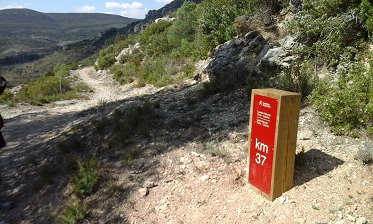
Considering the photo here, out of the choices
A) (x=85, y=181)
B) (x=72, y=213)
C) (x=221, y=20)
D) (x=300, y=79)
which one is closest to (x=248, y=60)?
(x=300, y=79)

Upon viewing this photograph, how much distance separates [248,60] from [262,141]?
5.85 metres

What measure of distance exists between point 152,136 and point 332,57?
4.17m

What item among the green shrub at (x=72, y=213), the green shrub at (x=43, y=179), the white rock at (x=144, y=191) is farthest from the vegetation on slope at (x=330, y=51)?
the green shrub at (x=43, y=179)

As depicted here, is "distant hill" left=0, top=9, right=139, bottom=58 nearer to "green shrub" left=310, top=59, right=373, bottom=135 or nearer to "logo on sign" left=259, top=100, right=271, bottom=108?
"green shrub" left=310, top=59, right=373, bottom=135

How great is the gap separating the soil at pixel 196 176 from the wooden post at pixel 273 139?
0.62 feet

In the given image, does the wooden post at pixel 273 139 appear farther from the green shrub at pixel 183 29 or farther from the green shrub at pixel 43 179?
the green shrub at pixel 183 29

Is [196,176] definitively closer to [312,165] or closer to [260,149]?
[260,149]

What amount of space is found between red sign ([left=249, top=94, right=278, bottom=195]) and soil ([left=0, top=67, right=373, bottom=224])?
0.24 m

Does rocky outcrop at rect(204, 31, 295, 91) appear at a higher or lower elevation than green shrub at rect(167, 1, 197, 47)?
lower

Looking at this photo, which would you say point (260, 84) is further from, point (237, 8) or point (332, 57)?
point (237, 8)

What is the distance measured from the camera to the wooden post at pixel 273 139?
3.45 m

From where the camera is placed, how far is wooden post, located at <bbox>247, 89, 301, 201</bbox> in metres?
3.45

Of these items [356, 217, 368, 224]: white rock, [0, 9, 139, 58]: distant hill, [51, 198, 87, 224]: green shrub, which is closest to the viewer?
[356, 217, 368, 224]: white rock

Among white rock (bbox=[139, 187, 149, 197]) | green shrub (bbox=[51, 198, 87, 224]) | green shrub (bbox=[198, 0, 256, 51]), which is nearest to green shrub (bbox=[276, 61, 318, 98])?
white rock (bbox=[139, 187, 149, 197])
